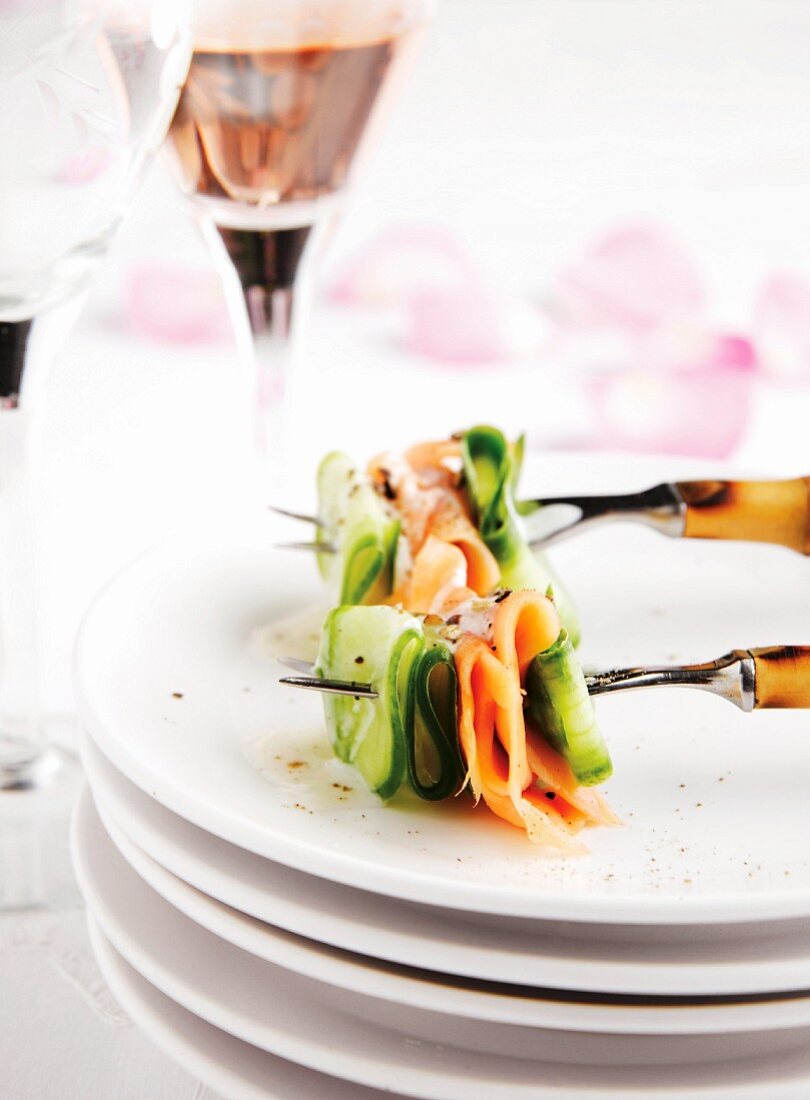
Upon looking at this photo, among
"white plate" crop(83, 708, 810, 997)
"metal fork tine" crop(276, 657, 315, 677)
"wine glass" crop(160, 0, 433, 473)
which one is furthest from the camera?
"wine glass" crop(160, 0, 433, 473)

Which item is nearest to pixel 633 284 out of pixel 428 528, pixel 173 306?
pixel 173 306

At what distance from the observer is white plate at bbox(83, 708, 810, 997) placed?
0.58 meters

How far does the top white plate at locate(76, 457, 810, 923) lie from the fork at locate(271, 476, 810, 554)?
5 cm

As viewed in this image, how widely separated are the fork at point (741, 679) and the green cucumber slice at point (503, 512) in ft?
0.50

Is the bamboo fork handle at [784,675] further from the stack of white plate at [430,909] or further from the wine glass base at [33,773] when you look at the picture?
the wine glass base at [33,773]

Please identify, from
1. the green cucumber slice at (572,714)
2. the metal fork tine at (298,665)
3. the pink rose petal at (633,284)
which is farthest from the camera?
the pink rose petal at (633,284)

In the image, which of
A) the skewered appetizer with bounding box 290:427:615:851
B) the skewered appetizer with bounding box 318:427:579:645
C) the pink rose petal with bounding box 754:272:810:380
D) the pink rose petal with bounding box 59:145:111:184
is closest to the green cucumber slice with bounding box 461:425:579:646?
the skewered appetizer with bounding box 318:427:579:645

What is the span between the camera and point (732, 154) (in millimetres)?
2967

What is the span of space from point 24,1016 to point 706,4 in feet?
10.3

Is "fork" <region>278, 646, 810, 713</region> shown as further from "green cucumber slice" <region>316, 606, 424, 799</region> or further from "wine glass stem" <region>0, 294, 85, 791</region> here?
"wine glass stem" <region>0, 294, 85, 791</region>

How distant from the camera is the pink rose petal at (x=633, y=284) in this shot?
2090 millimetres

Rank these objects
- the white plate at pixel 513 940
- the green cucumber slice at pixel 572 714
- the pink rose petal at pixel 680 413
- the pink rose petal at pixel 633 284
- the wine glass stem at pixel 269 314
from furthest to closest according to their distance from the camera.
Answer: the pink rose petal at pixel 633 284, the pink rose petal at pixel 680 413, the wine glass stem at pixel 269 314, the green cucumber slice at pixel 572 714, the white plate at pixel 513 940

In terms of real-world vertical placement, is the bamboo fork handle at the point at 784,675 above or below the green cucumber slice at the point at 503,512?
below

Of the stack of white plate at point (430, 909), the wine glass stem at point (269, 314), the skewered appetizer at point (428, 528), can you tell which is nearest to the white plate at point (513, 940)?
the stack of white plate at point (430, 909)
